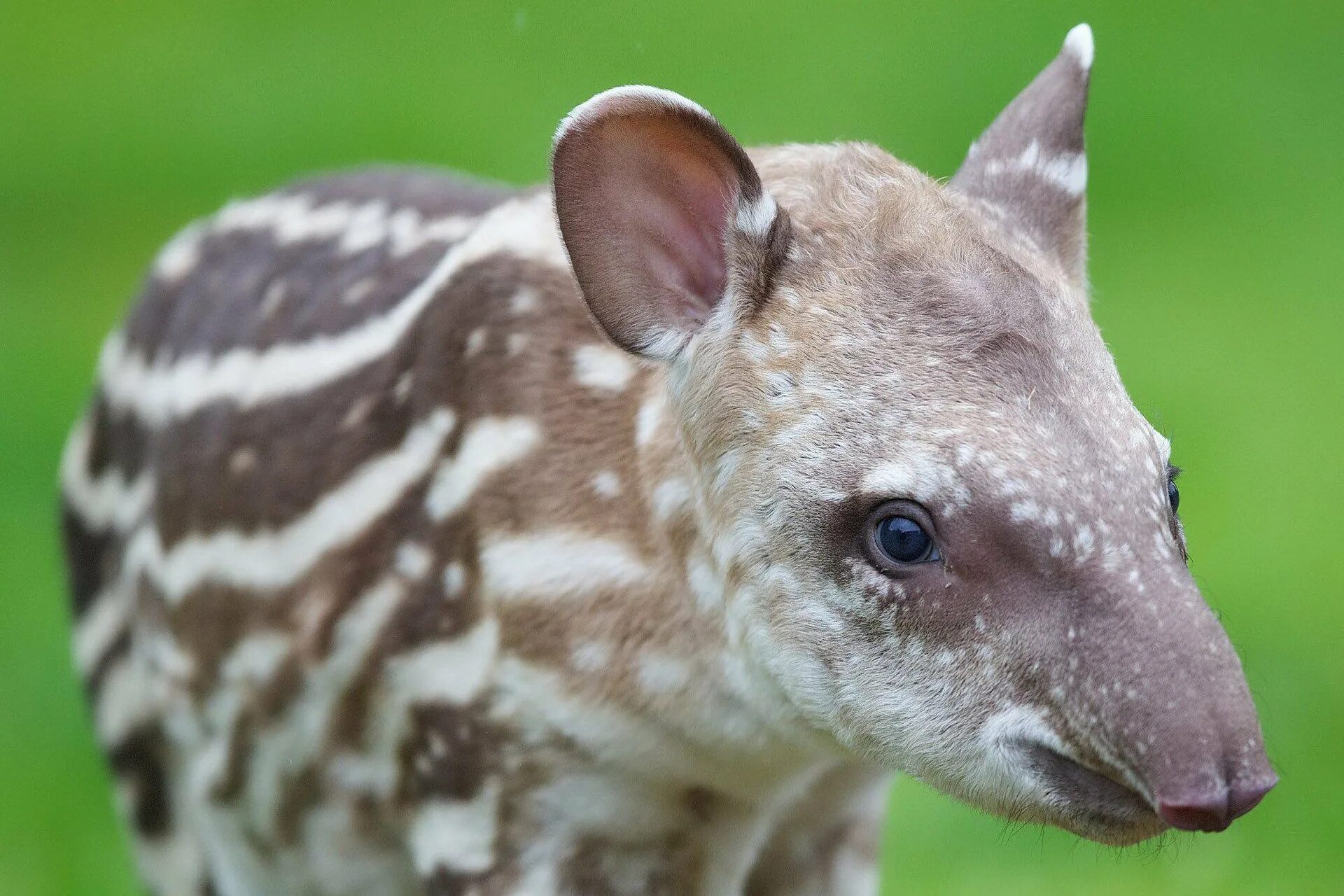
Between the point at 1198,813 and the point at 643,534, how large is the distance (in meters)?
1.28

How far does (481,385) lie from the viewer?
4227mm

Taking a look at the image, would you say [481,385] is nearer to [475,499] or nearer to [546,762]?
[475,499]

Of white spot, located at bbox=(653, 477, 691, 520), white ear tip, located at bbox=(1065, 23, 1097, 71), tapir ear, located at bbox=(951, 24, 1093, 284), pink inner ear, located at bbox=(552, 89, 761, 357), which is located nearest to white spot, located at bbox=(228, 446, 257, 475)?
white spot, located at bbox=(653, 477, 691, 520)

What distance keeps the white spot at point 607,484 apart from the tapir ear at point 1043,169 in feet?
2.75

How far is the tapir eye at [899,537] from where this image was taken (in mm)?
3393

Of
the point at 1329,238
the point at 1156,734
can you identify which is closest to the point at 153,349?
the point at 1156,734

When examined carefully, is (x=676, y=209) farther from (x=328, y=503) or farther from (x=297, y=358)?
(x=297, y=358)

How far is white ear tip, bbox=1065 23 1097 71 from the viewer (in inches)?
165

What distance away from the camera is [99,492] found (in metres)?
5.51

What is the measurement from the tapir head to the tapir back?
1.36ft

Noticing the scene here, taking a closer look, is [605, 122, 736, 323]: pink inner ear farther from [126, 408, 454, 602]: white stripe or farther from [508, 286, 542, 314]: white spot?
[126, 408, 454, 602]: white stripe

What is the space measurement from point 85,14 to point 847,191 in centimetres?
1056

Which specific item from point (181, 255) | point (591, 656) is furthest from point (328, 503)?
point (181, 255)

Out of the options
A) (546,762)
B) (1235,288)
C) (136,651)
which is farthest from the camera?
(1235,288)
